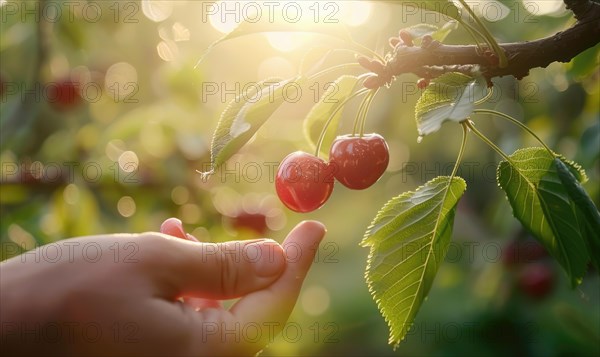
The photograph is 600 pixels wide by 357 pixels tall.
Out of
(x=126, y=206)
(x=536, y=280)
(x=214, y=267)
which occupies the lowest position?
(x=536, y=280)

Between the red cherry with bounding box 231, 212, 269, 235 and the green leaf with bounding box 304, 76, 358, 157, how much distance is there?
1.39m

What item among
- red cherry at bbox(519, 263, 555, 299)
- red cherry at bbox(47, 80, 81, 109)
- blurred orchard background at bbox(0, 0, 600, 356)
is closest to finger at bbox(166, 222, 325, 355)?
blurred orchard background at bbox(0, 0, 600, 356)

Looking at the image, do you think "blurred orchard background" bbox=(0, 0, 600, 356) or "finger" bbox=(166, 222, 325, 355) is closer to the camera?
"finger" bbox=(166, 222, 325, 355)

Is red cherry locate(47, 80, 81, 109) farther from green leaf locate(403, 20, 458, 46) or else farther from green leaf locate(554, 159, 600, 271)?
green leaf locate(554, 159, 600, 271)

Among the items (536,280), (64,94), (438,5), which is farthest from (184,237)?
(536,280)

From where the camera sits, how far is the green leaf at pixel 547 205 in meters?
0.94

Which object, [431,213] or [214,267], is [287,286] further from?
[431,213]

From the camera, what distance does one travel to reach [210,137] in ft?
8.82

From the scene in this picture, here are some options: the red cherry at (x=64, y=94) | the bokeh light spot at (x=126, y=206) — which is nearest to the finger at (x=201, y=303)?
the bokeh light spot at (x=126, y=206)

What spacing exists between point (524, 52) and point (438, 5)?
0.12 m

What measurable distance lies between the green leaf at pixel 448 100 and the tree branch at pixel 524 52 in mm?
45

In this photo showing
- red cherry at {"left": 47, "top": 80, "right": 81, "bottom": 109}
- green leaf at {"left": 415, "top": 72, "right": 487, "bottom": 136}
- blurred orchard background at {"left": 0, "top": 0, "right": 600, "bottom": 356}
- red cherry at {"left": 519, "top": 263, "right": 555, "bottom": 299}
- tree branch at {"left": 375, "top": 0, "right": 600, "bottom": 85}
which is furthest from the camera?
red cherry at {"left": 519, "top": 263, "right": 555, "bottom": 299}

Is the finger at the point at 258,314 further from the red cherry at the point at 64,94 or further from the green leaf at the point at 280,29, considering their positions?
the red cherry at the point at 64,94

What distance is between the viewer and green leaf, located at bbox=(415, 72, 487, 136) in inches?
29.3
